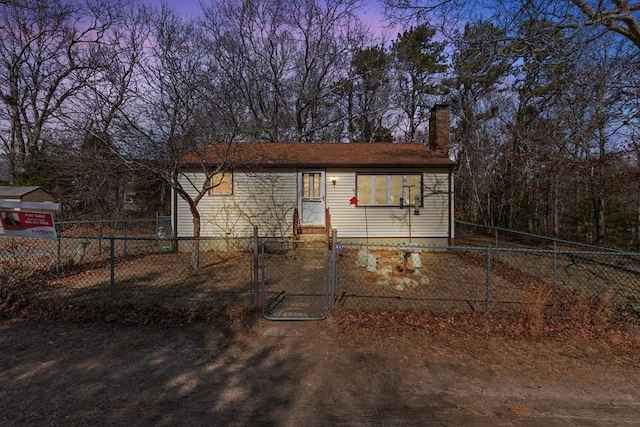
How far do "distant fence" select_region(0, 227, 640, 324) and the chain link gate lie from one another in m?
0.04

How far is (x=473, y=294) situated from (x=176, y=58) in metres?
8.11

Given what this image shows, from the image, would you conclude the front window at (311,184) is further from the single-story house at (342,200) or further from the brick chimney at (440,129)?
the brick chimney at (440,129)

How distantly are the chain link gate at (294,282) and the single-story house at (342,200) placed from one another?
4.16 ft

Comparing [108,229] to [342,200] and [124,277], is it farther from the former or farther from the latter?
[342,200]

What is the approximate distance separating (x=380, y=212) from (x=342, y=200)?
4.62ft

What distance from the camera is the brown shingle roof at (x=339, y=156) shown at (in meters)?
12.3

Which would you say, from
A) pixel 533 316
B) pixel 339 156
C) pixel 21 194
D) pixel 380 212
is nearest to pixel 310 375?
pixel 533 316

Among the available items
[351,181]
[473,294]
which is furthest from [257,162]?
[473,294]

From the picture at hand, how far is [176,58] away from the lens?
27.0ft

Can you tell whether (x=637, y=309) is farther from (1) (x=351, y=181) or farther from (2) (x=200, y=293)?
(1) (x=351, y=181)

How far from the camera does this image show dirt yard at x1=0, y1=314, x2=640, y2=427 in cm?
298

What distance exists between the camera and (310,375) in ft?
12.1

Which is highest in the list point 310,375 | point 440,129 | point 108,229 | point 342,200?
point 440,129

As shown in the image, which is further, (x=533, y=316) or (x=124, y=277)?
(x=124, y=277)
